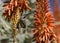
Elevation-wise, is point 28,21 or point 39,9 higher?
point 39,9

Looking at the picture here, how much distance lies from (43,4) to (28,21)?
1.01ft

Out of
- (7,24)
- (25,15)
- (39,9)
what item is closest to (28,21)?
(25,15)

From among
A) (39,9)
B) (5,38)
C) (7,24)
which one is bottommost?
(5,38)

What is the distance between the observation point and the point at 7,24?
3.90 ft

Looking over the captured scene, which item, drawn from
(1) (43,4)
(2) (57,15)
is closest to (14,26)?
(1) (43,4)

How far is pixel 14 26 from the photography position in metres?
0.94

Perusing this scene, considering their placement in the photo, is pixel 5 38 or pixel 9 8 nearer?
pixel 9 8

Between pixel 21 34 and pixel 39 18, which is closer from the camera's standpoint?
pixel 39 18

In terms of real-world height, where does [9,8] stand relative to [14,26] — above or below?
above

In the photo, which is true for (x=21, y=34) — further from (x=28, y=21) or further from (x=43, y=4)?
(x=43, y=4)

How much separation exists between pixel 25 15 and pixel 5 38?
9.3 inches

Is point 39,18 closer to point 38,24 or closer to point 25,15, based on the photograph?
point 38,24

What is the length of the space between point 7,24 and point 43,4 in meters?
0.38

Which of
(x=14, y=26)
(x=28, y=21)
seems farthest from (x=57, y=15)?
(x=14, y=26)
